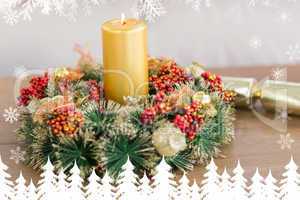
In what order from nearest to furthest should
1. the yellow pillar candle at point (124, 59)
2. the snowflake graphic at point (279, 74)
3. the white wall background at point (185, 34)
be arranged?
the yellow pillar candle at point (124, 59), the snowflake graphic at point (279, 74), the white wall background at point (185, 34)

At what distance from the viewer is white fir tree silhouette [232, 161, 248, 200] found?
26.5 inches

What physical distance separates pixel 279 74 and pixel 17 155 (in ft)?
1.61

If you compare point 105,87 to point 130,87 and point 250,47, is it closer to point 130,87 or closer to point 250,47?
point 130,87

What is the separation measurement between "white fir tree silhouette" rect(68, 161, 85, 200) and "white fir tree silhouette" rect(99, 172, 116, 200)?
0.07ft

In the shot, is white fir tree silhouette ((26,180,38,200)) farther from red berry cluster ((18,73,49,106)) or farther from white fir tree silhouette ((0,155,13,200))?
red berry cluster ((18,73,49,106))

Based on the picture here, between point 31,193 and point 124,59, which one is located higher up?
point 124,59

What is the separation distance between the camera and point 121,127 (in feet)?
2.35

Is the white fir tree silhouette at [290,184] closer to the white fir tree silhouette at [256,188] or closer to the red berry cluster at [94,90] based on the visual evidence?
the white fir tree silhouette at [256,188]

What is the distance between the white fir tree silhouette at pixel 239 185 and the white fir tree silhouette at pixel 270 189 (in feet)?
0.07

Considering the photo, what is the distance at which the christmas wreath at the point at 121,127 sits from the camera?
0.71 meters

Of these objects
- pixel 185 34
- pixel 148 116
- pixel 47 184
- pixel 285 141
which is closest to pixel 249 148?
pixel 285 141

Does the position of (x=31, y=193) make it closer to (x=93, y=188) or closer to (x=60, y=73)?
(x=93, y=188)

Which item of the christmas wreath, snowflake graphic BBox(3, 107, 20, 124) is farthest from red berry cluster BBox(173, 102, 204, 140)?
snowflake graphic BBox(3, 107, 20, 124)

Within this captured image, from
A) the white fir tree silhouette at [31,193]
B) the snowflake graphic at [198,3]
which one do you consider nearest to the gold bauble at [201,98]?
the white fir tree silhouette at [31,193]
